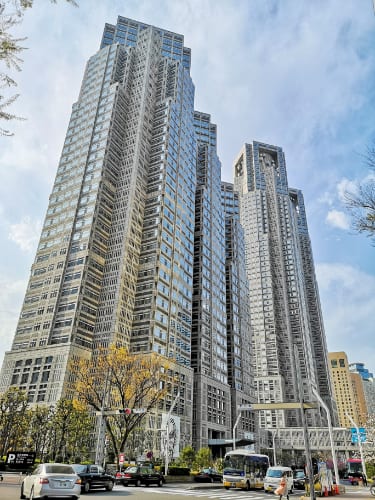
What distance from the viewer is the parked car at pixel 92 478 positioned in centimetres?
2220

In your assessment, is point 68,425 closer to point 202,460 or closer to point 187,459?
point 187,459

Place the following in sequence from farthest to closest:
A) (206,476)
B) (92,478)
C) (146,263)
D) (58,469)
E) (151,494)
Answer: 1. (146,263)
2. (206,476)
3. (92,478)
4. (151,494)
5. (58,469)

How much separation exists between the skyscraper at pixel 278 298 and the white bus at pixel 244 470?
90964 millimetres

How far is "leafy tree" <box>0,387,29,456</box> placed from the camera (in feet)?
164

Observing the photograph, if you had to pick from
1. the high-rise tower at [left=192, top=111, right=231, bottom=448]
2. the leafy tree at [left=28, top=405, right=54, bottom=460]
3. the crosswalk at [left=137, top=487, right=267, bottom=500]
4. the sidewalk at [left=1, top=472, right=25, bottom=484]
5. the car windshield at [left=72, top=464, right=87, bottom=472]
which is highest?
the high-rise tower at [left=192, top=111, right=231, bottom=448]

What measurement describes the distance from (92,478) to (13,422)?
34286 mm

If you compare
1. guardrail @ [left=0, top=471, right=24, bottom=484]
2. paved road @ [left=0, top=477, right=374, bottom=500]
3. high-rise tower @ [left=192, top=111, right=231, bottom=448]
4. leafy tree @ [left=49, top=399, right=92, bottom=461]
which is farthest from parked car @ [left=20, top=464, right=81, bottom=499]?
high-rise tower @ [left=192, top=111, right=231, bottom=448]

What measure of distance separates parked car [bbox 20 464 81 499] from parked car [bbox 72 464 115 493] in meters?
6.36

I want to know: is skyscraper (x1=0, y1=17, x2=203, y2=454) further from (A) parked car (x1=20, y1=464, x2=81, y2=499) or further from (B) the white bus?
(A) parked car (x1=20, y1=464, x2=81, y2=499)

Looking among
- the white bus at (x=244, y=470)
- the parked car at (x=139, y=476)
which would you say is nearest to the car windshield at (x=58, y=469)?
the parked car at (x=139, y=476)

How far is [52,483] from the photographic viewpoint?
15.6 metres

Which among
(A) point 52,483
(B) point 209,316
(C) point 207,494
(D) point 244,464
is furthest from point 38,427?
(B) point 209,316

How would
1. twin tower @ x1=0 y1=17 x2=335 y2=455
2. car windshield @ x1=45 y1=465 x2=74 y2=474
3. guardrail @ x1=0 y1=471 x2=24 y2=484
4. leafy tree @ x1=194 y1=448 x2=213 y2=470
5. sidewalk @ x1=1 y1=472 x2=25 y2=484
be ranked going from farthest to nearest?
1. twin tower @ x1=0 y1=17 x2=335 y2=455
2. leafy tree @ x1=194 y1=448 x2=213 y2=470
3. sidewalk @ x1=1 y1=472 x2=25 y2=484
4. guardrail @ x1=0 y1=471 x2=24 y2=484
5. car windshield @ x1=45 y1=465 x2=74 y2=474

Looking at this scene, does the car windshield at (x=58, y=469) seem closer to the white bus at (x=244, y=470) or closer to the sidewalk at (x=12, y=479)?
the sidewalk at (x=12, y=479)
